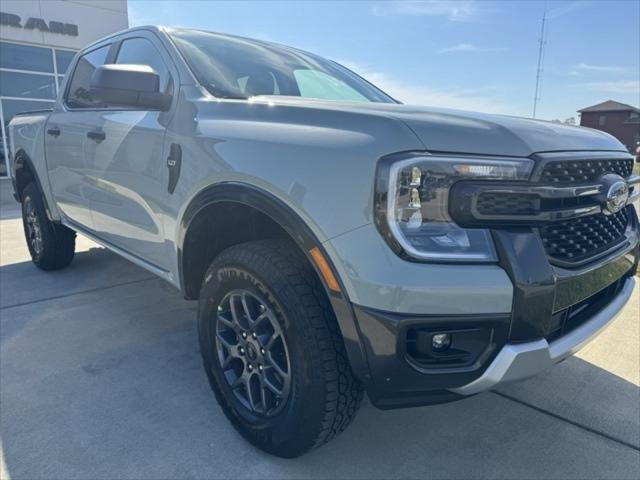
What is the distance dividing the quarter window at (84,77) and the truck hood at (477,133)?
2412mm

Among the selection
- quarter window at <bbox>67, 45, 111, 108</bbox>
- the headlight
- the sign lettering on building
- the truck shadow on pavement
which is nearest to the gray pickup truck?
the headlight

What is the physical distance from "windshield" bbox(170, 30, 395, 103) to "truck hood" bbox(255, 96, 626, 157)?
791mm

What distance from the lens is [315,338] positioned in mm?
1729

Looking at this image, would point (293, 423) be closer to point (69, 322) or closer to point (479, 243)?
point (479, 243)

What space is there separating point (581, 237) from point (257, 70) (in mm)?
1837

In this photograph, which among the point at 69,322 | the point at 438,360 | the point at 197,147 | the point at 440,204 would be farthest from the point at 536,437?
the point at 69,322

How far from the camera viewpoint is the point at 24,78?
13.4m

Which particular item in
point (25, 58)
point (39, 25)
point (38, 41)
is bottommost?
point (25, 58)

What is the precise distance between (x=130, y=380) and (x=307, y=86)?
192 cm

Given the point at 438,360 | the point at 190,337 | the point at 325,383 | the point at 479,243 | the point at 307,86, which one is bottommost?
the point at 190,337

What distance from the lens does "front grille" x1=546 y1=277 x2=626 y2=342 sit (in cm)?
174

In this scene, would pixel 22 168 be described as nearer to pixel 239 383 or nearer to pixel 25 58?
pixel 239 383

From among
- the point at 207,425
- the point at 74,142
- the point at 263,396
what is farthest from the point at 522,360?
the point at 74,142

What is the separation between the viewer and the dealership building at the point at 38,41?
12875 mm
